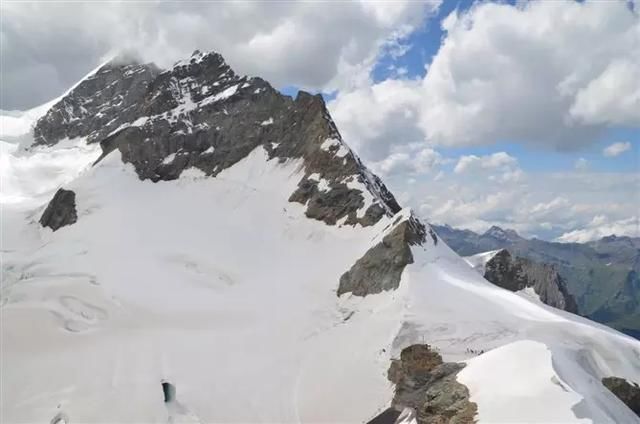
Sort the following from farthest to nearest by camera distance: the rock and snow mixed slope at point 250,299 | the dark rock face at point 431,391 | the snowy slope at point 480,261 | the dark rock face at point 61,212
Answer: the snowy slope at point 480,261, the dark rock face at point 61,212, the rock and snow mixed slope at point 250,299, the dark rock face at point 431,391

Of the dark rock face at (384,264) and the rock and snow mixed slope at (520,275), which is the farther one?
the rock and snow mixed slope at (520,275)

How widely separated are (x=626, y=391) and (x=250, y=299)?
116ft

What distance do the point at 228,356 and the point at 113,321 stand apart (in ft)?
42.6

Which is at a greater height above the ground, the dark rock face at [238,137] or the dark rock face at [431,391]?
the dark rock face at [238,137]

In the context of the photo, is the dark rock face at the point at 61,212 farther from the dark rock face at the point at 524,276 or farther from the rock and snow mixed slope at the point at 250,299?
the dark rock face at the point at 524,276

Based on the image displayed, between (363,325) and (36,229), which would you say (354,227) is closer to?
(363,325)

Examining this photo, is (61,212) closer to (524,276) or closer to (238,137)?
(238,137)

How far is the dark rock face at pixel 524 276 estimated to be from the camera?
96.4 m

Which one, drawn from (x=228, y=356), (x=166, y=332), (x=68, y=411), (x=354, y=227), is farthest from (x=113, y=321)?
(x=354, y=227)

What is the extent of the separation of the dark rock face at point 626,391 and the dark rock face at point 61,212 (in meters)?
67.8

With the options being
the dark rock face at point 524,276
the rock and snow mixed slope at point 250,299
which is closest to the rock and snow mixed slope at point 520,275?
the dark rock face at point 524,276

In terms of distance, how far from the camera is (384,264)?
5722 centimetres

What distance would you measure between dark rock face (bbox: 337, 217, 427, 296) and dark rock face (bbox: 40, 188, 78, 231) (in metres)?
42.2

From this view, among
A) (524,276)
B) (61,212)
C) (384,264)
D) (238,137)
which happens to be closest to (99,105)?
(238,137)
